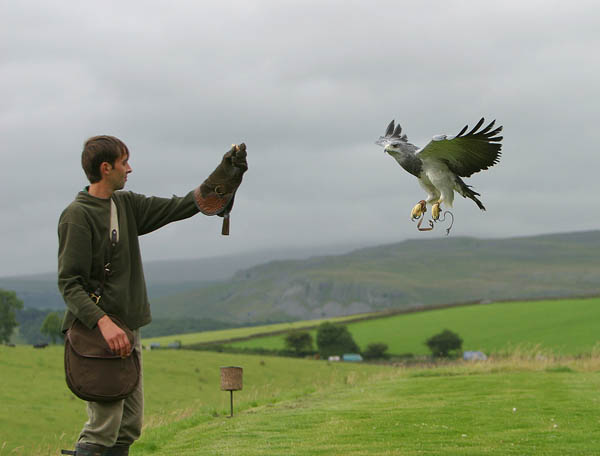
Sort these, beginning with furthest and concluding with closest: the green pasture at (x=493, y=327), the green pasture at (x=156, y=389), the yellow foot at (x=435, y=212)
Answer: the green pasture at (x=493, y=327), the green pasture at (x=156, y=389), the yellow foot at (x=435, y=212)

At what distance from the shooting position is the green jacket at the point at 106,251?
4480 millimetres

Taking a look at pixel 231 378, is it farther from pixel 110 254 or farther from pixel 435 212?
pixel 435 212

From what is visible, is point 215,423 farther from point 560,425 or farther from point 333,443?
point 560,425

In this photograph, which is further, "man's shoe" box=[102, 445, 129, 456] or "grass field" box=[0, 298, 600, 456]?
"grass field" box=[0, 298, 600, 456]

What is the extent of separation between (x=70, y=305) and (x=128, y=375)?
0.58 metres

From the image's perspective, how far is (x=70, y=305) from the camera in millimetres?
4434

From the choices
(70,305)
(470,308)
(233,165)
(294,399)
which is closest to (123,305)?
(70,305)

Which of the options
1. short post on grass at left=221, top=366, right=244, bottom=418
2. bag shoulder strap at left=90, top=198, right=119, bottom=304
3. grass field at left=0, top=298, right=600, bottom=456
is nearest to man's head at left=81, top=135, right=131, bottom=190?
bag shoulder strap at left=90, top=198, right=119, bottom=304

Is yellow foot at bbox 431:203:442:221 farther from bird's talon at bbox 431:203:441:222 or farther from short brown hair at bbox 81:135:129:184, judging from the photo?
short brown hair at bbox 81:135:129:184

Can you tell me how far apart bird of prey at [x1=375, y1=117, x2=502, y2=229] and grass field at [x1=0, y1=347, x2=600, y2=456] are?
21.1ft

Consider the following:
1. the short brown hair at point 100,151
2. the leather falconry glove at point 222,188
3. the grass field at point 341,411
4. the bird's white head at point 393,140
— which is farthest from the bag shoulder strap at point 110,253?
the grass field at point 341,411

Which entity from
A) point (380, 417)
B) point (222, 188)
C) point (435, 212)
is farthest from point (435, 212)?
point (380, 417)

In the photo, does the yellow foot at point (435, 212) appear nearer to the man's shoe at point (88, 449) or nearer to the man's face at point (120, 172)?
the man's face at point (120, 172)

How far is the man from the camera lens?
448 cm
